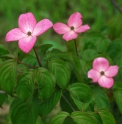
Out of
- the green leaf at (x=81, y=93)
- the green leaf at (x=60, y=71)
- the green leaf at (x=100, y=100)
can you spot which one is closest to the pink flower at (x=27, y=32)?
the green leaf at (x=60, y=71)

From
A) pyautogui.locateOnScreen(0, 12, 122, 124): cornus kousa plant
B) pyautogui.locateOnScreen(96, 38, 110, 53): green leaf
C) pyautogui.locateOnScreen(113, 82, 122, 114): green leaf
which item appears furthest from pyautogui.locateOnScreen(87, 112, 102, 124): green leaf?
pyautogui.locateOnScreen(96, 38, 110, 53): green leaf

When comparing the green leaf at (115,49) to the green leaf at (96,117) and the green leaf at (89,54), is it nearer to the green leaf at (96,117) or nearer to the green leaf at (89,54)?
the green leaf at (89,54)

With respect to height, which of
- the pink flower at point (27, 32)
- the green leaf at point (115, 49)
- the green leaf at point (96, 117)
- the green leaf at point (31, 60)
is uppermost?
the pink flower at point (27, 32)

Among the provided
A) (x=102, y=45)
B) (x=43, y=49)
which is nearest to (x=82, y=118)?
(x=43, y=49)

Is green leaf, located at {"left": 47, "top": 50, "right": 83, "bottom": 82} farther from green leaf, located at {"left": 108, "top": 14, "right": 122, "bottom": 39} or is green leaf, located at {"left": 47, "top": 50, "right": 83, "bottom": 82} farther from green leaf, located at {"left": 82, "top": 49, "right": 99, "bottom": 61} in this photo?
green leaf, located at {"left": 108, "top": 14, "right": 122, "bottom": 39}

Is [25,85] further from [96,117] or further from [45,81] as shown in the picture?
[96,117]

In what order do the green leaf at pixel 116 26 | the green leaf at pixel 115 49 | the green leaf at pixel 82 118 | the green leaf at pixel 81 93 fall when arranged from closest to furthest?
the green leaf at pixel 82 118
the green leaf at pixel 81 93
the green leaf at pixel 115 49
the green leaf at pixel 116 26
